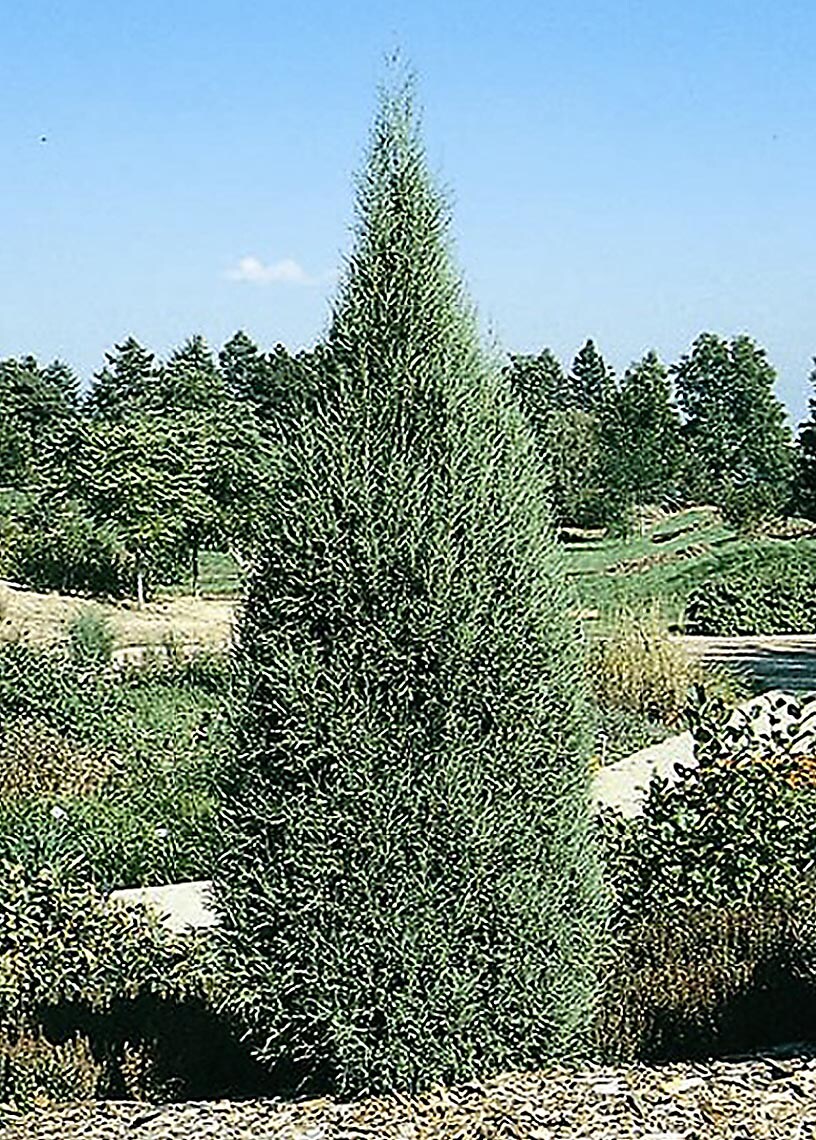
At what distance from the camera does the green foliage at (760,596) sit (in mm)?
24953

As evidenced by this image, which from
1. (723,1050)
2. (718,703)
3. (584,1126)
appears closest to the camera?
(584,1126)

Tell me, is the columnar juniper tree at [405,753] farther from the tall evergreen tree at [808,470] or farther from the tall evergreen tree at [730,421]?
the tall evergreen tree at [730,421]

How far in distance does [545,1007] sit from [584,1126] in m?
0.40

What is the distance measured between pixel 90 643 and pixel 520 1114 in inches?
471

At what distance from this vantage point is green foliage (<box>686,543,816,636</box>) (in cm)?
2495

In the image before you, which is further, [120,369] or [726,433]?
[120,369]

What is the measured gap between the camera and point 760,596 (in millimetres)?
26188

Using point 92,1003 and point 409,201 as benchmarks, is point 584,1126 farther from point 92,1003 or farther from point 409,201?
point 409,201

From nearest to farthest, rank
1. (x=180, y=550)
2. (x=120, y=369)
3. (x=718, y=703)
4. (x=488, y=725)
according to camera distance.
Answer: (x=488, y=725) → (x=718, y=703) → (x=180, y=550) → (x=120, y=369)

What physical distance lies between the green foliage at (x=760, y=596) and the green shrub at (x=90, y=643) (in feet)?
36.7

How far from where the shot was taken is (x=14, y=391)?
4353 centimetres

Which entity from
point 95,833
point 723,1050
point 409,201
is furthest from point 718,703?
point 95,833

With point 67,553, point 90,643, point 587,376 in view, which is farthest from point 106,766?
point 587,376

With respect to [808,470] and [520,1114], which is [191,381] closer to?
[808,470]
